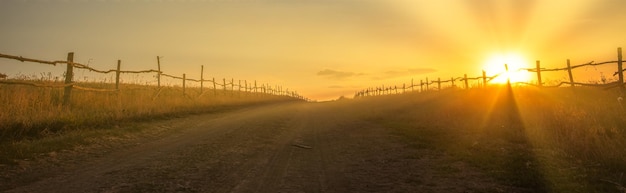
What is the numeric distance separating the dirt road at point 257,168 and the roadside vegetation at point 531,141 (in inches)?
26.3

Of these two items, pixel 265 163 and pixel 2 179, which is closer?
pixel 2 179

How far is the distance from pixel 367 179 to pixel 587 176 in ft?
11.7

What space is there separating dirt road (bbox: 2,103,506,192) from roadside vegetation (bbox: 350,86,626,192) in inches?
26.3

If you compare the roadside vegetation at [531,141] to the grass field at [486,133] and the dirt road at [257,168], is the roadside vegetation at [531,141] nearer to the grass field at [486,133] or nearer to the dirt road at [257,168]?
the grass field at [486,133]

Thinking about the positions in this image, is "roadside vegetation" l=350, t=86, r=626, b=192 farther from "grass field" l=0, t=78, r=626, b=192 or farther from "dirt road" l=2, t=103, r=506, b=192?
"dirt road" l=2, t=103, r=506, b=192

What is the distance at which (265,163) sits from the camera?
7211 mm

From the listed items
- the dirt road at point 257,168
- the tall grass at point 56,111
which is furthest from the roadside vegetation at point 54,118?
the dirt road at point 257,168

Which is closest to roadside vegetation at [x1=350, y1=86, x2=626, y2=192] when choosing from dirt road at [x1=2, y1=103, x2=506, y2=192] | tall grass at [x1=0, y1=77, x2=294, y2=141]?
dirt road at [x1=2, y1=103, x2=506, y2=192]

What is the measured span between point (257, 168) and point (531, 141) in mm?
6746

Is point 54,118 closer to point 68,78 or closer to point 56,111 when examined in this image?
point 56,111

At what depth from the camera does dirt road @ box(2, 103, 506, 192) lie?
18.3 feet

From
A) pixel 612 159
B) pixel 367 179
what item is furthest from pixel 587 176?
pixel 367 179

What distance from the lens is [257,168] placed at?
22.1ft

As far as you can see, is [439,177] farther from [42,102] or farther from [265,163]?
[42,102]
